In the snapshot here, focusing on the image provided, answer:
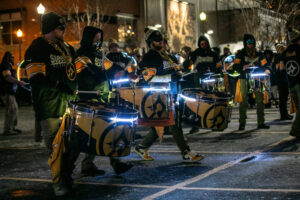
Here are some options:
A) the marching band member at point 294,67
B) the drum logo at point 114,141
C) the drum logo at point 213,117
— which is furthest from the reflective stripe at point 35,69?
the marching band member at point 294,67

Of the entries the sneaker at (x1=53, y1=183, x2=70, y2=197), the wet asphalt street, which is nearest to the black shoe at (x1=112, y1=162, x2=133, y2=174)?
the wet asphalt street

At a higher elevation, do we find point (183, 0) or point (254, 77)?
point (183, 0)

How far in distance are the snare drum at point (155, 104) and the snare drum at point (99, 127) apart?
1.85 meters

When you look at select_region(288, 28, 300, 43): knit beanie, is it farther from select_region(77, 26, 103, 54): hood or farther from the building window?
the building window

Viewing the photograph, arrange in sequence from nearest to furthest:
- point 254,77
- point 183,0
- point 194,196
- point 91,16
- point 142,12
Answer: point 194,196 < point 254,77 < point 91,16 < point 142,12 < point 183,0

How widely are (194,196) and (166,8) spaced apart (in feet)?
124

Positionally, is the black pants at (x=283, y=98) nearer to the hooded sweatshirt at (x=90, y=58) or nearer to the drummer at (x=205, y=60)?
the drummer at (x=205, y=60)

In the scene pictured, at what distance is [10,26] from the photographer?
39.6 m

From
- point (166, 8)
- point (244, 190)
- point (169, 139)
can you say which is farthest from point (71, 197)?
point (166, 8)

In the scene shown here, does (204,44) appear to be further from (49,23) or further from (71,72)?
(49,23)

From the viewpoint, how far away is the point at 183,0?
46.0 metres

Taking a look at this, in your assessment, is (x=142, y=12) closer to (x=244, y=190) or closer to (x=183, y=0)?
(x=183, y=0)

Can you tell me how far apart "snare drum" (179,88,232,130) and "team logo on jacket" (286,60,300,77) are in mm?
2423

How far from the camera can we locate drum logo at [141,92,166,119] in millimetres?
7715
